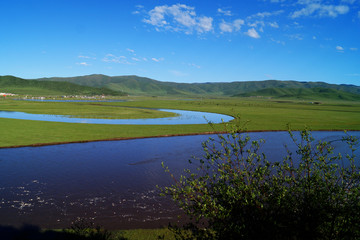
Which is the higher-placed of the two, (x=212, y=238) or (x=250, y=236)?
(x=250, y=236)

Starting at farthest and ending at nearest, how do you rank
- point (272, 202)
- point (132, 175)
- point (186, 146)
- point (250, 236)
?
point (186, 146)
point (132, 175)
point (272, 202)
point (250, 236)

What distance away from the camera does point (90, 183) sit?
89.2 ft

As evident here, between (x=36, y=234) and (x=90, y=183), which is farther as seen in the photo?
(x=90, y=183)

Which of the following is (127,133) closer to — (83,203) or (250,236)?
(83,203)

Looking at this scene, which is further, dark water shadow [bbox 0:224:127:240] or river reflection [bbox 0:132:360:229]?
river reflection [bbox 0:132:360:229]

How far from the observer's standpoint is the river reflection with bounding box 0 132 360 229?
796 inches

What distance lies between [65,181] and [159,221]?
46.0ft

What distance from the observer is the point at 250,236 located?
1064cm

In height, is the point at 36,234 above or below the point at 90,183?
below

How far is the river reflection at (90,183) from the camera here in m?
20.2

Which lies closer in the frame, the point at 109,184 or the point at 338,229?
the point at 338,229

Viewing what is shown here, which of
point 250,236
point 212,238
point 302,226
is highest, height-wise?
point 302,226

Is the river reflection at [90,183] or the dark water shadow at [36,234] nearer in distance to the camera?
the dark water shadow at [36,234]

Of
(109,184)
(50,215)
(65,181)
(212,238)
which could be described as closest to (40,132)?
(65,181)
